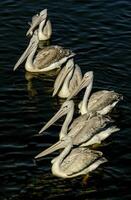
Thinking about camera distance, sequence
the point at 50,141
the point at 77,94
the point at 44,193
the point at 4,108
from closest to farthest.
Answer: the point at 44,193
the point at 50,141
the point at 4,108
the point at 77,94

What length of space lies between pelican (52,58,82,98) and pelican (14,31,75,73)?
1515 mm

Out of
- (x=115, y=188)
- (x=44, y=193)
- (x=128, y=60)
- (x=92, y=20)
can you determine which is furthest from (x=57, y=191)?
(x=92, y=20)

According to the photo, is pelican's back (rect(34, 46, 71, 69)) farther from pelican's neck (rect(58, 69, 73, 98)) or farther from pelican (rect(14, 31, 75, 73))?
pelican's neck (rect(58, 69, 73, 98))

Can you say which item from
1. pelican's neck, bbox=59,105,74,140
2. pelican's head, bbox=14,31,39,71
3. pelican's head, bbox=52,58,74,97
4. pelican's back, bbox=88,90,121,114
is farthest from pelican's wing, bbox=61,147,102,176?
pelican's head, bbox=14,31,39,71

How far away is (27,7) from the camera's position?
28688 mm

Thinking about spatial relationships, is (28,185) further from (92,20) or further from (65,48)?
(92,20)

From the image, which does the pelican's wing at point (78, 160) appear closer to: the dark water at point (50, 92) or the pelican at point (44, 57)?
the dark water at point (50, 92)

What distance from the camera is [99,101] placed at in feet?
70.5

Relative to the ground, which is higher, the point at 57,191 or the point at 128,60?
the point at 128,60

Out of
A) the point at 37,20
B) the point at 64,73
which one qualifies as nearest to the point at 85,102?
the point at 64,73

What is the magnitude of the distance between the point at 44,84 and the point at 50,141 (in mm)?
4093

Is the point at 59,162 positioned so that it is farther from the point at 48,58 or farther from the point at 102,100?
the point at 48,58

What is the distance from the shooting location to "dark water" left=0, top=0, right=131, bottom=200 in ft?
58.5

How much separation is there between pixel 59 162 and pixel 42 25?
32.2 ft
